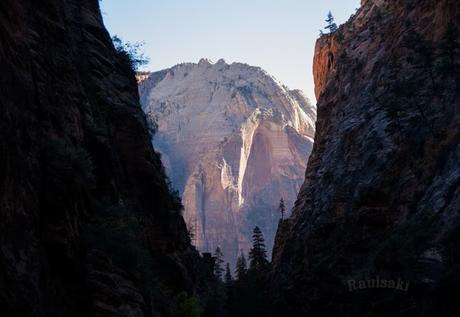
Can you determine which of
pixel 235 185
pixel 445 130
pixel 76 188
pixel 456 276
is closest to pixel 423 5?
pixel 445 130

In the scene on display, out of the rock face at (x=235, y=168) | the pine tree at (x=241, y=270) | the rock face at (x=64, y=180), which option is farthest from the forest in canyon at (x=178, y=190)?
the rock face at (x=235, y=168)

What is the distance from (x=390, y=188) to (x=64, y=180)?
2754cm

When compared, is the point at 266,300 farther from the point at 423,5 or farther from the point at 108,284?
the point at 108,284

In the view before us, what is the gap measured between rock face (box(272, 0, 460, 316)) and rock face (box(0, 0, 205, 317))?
40.5 ft

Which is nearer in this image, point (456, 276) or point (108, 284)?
point (108, 284)

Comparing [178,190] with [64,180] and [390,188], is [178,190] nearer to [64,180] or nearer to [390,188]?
[390,188]

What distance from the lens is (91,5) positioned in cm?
3822

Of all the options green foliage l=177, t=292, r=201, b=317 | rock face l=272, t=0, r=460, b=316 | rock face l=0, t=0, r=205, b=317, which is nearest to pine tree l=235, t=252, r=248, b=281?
rock face l=272, t=0, r=460, b=316

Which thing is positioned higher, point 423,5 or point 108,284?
point 423,5

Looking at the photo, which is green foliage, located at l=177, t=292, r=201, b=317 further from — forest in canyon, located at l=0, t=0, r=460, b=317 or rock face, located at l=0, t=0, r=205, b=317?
rock face, located at l=0, t=0, r=205, b=317

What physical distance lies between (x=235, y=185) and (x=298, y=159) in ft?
84.2

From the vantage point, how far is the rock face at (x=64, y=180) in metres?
14.8

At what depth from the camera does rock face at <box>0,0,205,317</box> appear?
14758 millimetres

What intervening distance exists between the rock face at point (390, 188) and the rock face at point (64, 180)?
12.3 meters
